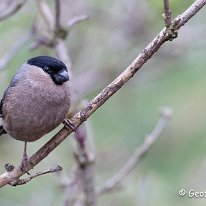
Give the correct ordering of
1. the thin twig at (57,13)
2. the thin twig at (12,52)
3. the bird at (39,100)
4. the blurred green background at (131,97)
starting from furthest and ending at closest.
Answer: the blurred green background at (131,97) < the thin twig at (12,52) < the thin twig at (57,13) < the bird at (39,100)

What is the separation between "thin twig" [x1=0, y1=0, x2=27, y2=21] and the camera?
4968 millimetres

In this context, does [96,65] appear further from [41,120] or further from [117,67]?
[41,120]

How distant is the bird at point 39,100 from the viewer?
4023 millimetres

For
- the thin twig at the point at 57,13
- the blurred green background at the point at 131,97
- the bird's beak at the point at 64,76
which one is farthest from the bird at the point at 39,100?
the blurred green background at the point at 131,97

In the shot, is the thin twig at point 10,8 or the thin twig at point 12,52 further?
the thin twig at point 12,52

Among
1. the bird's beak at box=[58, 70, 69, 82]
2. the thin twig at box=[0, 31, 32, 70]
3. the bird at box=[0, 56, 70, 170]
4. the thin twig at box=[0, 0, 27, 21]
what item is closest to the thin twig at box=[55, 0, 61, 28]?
the thin twig at box=[0, 0, 27, 21]

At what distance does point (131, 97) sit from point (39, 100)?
2729 millimetres

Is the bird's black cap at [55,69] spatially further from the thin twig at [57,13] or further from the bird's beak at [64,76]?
the thin twig at [57,13]

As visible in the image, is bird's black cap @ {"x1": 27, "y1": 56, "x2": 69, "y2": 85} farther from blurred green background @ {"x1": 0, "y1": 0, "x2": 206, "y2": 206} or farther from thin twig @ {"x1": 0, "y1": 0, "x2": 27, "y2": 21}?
blurred green background @ {"x1": 0, "y1": 0, "x2": 206, "y2": 206}

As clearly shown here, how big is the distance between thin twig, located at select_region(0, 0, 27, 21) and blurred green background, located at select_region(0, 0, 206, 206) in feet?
1.51

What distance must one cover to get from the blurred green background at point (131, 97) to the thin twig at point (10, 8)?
0.46 metres

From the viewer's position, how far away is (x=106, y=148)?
6.32 meters

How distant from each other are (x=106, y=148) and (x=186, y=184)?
92cm

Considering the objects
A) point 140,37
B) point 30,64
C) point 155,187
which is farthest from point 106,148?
point 30,64
